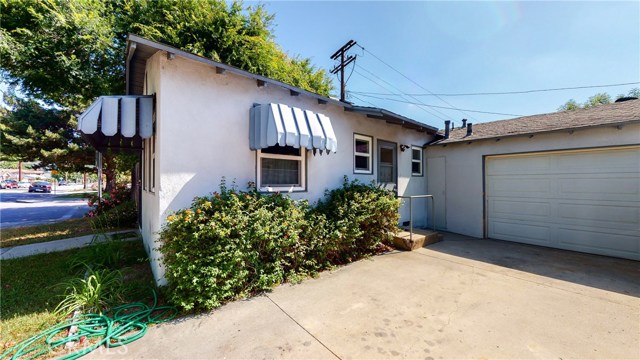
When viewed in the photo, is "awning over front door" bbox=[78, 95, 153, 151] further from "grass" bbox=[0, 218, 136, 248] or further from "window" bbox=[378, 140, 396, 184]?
"grass" bbox=[0, 218, 136, 248]

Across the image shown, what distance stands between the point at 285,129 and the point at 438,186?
6.88 metres

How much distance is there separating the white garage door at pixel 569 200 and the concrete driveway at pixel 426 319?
1142mm

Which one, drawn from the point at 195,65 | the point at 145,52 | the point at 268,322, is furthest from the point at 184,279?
the point at 145,52

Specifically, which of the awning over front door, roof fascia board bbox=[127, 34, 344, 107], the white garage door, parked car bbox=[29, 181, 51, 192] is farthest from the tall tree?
the white garage door

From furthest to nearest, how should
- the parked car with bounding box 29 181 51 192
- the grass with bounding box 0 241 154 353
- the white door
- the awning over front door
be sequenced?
the parked car with bounding box 29 181 51 192 → the white door → the awning over front door → the grass with bounding box 0 241 154 353

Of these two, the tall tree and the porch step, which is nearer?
the porch step

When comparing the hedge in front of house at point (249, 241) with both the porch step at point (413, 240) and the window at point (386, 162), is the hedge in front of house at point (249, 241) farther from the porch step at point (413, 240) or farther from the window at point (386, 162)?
the window at point (386, 162)

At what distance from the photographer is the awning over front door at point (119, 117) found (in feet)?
12.0

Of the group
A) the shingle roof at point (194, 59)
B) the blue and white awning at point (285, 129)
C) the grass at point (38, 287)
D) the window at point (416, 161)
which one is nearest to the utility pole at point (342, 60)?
the window at point (416, 161)

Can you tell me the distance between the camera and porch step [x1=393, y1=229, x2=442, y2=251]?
6.34m

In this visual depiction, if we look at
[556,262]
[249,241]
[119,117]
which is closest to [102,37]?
[119,117]

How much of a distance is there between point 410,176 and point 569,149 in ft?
13.4

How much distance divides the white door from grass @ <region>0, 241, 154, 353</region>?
8.72 m

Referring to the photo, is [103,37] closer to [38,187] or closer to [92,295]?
[92,295]
